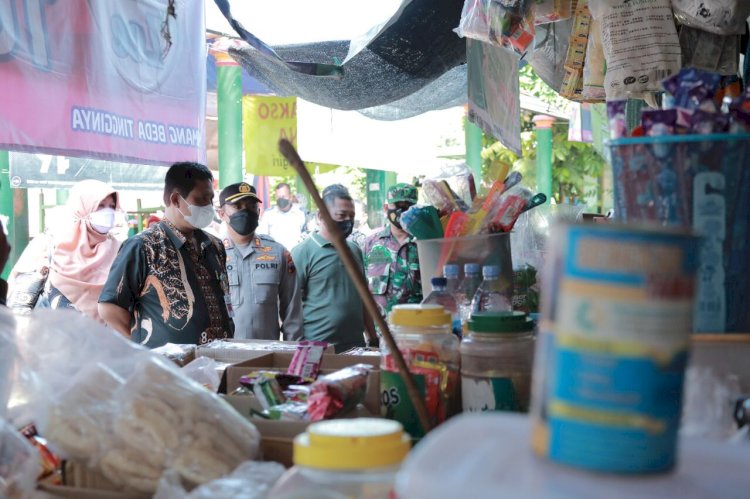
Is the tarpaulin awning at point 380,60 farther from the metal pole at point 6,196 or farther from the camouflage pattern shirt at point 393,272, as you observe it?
the metal pole at point 6,196

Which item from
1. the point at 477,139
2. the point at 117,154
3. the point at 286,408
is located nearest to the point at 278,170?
the point at 477,139

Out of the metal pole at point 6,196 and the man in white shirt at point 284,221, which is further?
the man in white shirt at point 284,221

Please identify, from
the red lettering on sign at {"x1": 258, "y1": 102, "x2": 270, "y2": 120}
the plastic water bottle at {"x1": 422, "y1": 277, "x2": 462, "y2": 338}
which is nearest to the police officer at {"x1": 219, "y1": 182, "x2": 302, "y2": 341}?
the plastic water bottle at {"x1": 422, "y1": 277, "x2": 462, "y2": 338}

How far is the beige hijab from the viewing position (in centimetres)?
619

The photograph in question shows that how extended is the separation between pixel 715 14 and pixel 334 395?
5.79 feet

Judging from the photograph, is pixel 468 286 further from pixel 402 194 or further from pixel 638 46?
pixel 402 194

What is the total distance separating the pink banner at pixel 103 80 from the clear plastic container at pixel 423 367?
2236mm

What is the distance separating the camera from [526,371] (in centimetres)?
170

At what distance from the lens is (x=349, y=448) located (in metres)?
1.10

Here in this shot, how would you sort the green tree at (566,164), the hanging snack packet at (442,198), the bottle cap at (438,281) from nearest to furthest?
the bottle cap at (438,281), the hanging snack packet at (442,198), the green tree at (566,164)

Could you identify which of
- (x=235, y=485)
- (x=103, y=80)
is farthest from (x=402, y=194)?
(x=235, y=485)

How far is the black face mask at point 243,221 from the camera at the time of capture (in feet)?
18.0

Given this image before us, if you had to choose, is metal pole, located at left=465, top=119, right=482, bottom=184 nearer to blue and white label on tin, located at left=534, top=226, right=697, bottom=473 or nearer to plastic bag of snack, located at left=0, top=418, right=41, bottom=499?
plastic bag of snack, located at left=0, top=418, right=41, bottom=499

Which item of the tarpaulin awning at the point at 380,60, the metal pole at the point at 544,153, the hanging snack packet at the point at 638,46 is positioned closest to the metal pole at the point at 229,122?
the tarpaulin awning at the point at 380,60
